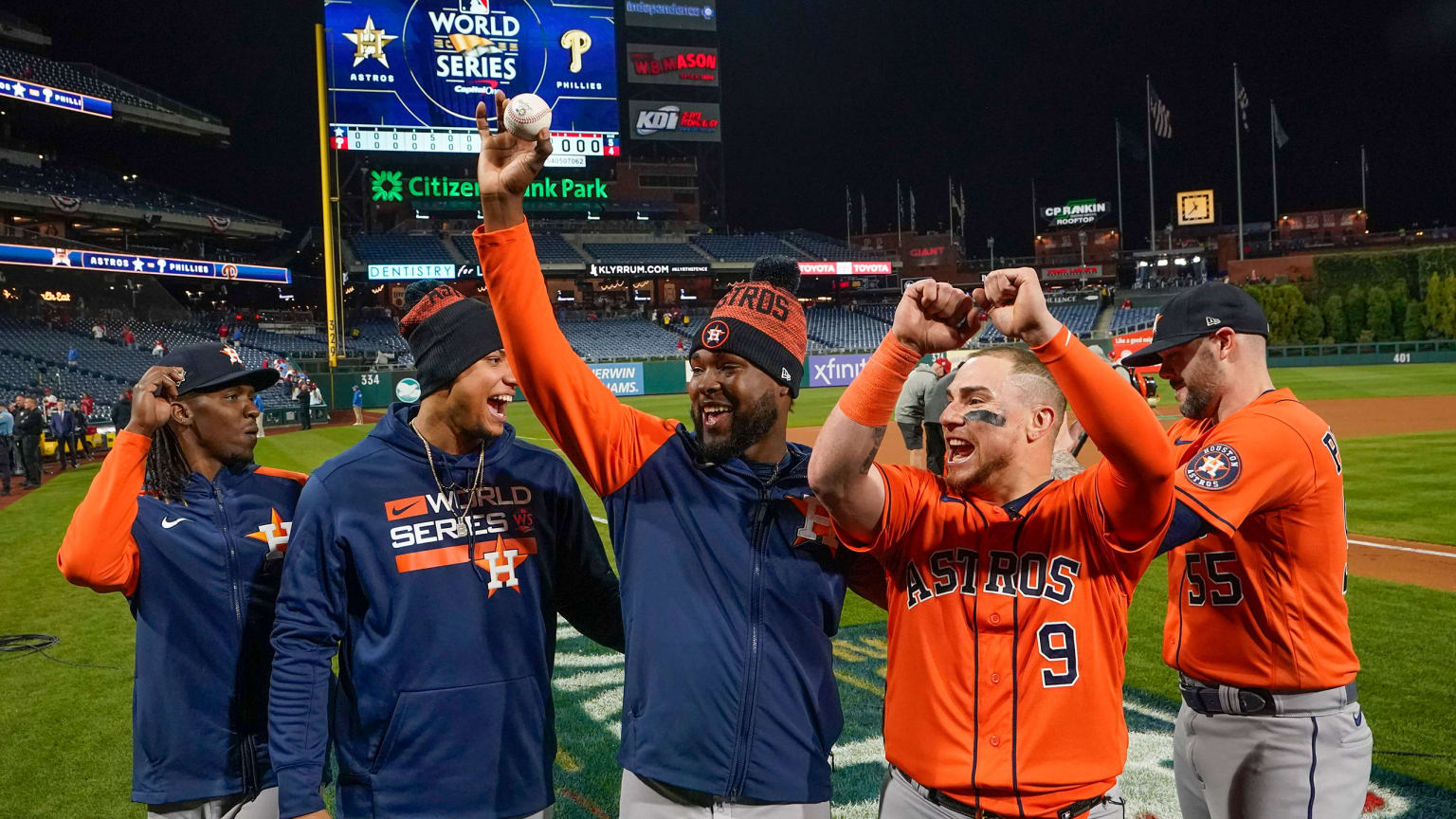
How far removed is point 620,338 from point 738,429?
49.9 meters

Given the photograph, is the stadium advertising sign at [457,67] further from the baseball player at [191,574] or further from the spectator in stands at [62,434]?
the baseball player at [191,574]

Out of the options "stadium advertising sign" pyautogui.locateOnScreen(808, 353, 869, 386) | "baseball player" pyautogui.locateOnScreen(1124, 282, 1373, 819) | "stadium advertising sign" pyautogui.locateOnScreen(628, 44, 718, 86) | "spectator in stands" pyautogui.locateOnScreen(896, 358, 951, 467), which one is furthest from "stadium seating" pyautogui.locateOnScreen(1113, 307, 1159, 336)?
"baseball player" pyautogui.locateOnScreen(1124, 282, 1373, 819)

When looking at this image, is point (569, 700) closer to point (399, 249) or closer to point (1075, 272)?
point (399, 249)

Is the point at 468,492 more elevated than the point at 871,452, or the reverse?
the point at 871,452

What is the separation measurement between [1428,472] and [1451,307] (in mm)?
37994

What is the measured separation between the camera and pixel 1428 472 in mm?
14070

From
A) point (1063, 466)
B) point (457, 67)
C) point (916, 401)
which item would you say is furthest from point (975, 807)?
point (457, 67)

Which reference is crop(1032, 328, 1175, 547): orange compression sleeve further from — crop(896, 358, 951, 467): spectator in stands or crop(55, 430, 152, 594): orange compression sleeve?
crop(896, 358, 951, 467): spectator in stands

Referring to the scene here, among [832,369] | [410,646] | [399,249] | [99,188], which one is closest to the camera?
[410,646]

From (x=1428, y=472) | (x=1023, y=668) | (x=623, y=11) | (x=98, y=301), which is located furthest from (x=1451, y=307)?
(x=98, y=301)

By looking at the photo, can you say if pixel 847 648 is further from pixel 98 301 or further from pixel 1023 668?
pixel 98 301

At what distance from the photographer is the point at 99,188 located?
44969 mm

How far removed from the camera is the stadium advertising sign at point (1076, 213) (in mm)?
86188

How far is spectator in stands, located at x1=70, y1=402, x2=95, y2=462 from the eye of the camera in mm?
22266
